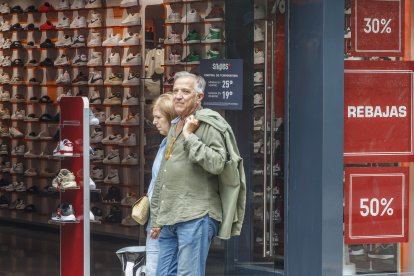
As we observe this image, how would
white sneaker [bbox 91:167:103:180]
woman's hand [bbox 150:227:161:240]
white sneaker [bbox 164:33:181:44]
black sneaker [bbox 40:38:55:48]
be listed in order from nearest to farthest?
woman's hand [bbox 150:227:161:240] < white sneaker [bbox 164:33:181:44] < white sneaker [bbox 91:167:103:180] < black sneaker [bbox 40:38:55:48]

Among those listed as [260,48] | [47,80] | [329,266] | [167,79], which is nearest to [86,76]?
[47,80]

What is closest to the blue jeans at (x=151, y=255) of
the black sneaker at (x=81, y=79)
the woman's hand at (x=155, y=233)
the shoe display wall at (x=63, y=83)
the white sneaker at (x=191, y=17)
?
the woman's hand at (x=155, y=233)

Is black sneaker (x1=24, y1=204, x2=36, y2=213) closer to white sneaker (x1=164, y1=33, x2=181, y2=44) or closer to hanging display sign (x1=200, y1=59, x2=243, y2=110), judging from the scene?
white sneaker (x1=164, y1=33, x2=181, y2=44)

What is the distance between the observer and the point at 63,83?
48.1ft

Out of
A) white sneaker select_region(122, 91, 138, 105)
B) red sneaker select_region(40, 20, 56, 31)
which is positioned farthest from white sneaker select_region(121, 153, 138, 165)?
red sneaker select_region(40, 20, 56, 31)

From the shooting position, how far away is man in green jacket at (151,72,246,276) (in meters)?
6.21

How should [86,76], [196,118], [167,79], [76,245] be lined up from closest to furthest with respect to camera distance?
[196,118] → [76,245] → [167,79] → [86,76]

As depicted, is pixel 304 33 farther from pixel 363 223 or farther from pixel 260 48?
pixel 363 223

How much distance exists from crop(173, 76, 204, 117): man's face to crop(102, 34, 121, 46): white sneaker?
7495mm

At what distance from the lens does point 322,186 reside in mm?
8352

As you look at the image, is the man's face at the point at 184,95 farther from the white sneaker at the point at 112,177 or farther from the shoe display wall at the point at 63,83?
the white sneaker at the point at 112,177

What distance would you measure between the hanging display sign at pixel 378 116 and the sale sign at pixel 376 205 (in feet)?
0.42

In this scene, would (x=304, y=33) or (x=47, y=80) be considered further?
(x=47, y=80)

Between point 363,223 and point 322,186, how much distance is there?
23.3 inches
